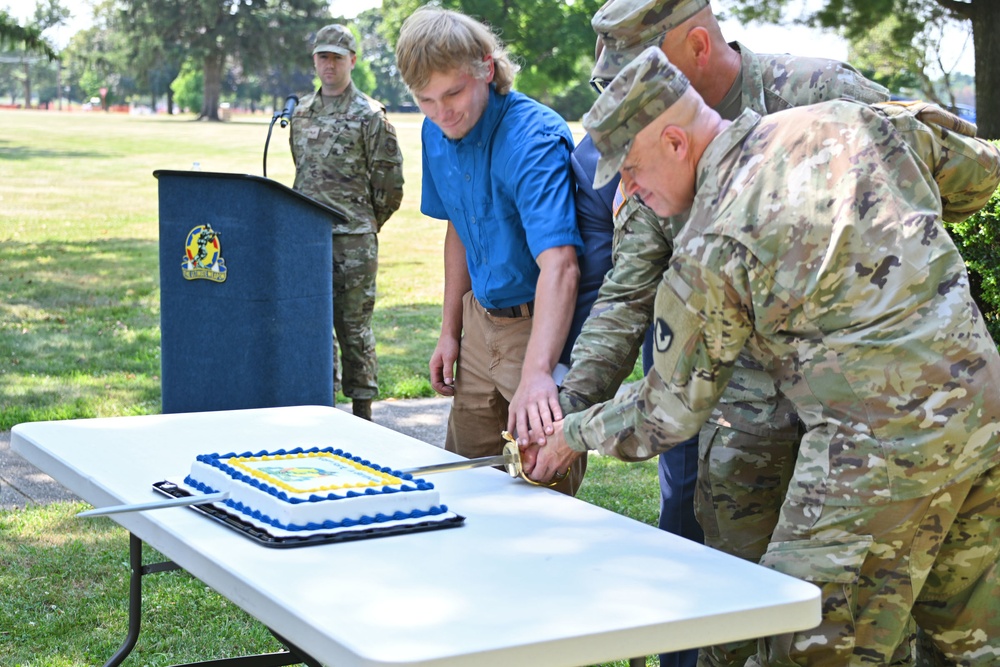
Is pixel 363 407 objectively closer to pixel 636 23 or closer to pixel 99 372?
pixel 99 372

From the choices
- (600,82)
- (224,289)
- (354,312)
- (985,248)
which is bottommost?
(354,312)

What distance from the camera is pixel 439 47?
285 cm

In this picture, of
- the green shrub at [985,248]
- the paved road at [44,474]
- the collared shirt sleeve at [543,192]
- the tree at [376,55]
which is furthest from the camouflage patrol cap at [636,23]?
the tree at [376,55]

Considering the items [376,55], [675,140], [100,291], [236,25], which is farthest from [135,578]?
[376,55]

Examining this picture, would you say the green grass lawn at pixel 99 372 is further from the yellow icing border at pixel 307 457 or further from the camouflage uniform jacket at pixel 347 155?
the yellow icing border at pixel 307 457

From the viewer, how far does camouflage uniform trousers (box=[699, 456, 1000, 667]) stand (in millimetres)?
2014

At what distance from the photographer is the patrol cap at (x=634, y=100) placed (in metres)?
2.05

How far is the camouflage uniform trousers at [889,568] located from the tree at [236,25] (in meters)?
59.5

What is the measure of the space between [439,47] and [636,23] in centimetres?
51

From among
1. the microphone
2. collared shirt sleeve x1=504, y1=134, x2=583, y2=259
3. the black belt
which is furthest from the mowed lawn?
collared shirt sleeve x1=504, y1=134, x2=583, y2=259

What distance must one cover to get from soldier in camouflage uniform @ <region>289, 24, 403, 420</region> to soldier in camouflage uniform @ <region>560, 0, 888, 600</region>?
4.11 meters

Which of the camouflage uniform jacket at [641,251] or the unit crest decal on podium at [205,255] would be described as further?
the unit crest decal on podium at [205,255]

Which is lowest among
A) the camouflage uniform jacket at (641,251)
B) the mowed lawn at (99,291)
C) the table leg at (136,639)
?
the mowed lawn at (99,291)

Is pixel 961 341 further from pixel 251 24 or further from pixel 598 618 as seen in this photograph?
pixel 251 24
